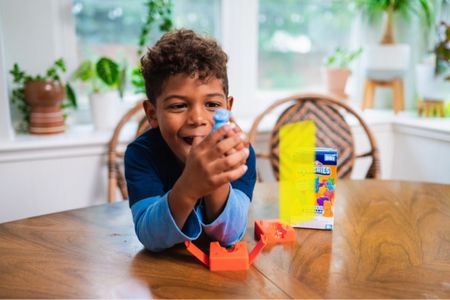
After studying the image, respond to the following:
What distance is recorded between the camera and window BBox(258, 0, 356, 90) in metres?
2.25

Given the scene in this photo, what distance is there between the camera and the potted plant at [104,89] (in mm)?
1699

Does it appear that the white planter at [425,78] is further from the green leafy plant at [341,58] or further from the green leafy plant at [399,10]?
the green leafy plant at [341,58]

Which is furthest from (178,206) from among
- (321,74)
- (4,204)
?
(321,74)

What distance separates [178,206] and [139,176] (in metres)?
0.16

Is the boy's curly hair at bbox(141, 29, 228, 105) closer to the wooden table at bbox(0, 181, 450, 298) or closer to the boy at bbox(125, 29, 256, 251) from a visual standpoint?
the boy at bbox(125, 29, 256, 251)

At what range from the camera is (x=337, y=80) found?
7.37 feet

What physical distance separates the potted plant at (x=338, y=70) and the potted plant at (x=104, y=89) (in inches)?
44.5

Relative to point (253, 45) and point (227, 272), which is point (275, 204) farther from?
point (253, 45)

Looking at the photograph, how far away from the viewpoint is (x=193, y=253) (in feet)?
2.35

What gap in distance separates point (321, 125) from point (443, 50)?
753mm

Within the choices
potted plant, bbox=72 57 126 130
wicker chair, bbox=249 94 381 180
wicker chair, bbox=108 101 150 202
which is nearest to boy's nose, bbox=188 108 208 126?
wicker chair, bbox=108 101 150 202

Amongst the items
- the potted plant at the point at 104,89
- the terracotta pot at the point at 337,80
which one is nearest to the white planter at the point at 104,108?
the potted plant at the point at 104,89

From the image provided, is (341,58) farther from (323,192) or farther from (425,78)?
(323,192)

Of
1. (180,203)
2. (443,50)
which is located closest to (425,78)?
(443,50)
